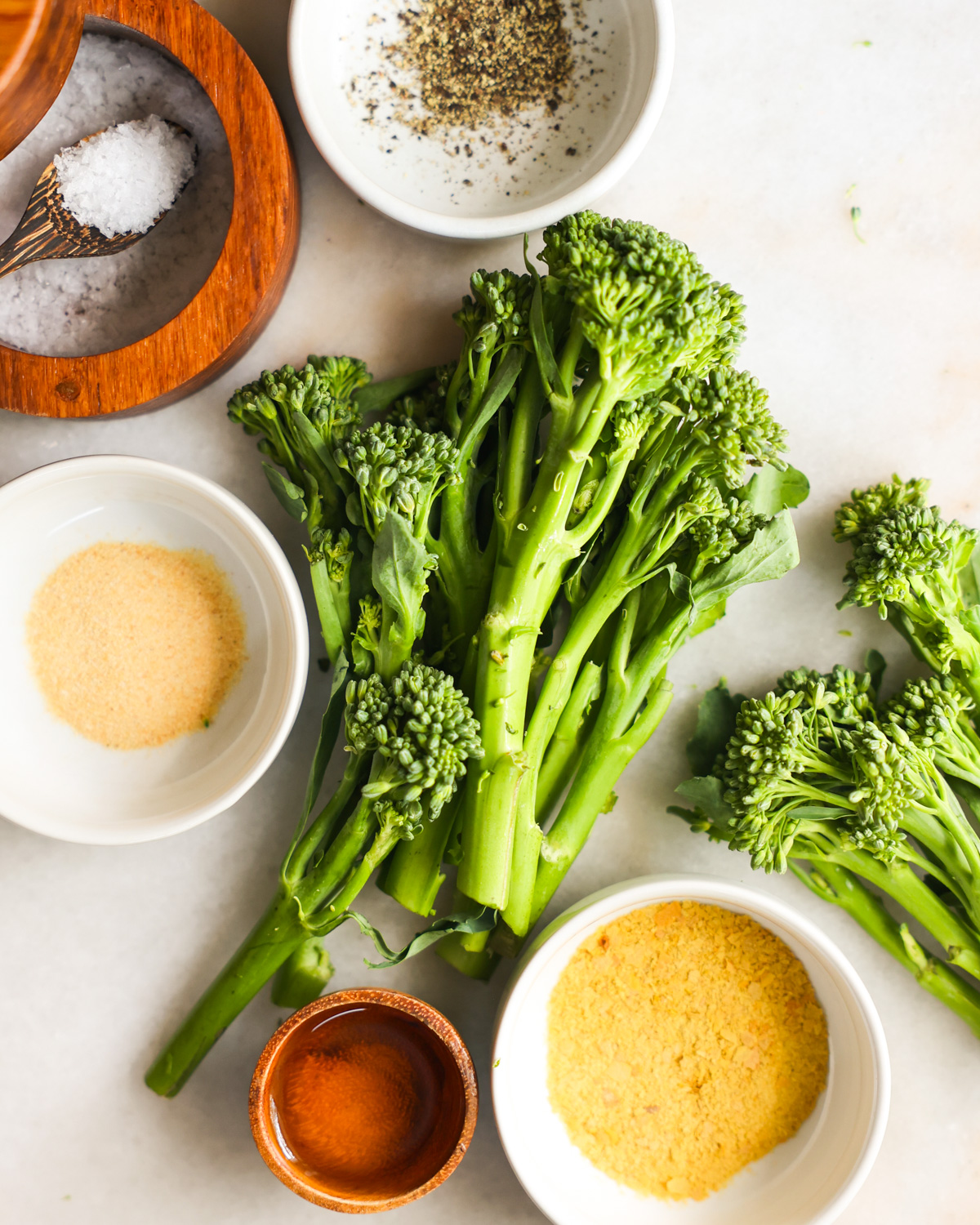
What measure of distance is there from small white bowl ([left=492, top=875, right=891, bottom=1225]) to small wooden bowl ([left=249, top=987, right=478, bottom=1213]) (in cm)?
6

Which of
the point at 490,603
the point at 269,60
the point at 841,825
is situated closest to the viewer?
the point at 490,603

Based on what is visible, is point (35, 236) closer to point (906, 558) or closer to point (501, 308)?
point (501, 308)

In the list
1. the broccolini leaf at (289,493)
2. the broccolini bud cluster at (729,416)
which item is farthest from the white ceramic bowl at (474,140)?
the broccolini leaf at (289,493)

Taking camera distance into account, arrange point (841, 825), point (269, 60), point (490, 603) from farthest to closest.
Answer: point (269, 60)
point (841, 825)
point (490, 603)

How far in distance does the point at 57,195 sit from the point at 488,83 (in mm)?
831

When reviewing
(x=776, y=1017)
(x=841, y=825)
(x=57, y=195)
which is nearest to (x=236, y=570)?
(x=57, y=195)

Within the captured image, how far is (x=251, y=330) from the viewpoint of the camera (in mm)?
1561

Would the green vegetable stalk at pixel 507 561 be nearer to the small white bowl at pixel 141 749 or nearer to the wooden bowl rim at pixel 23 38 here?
the small white bowl at pixel 141 749

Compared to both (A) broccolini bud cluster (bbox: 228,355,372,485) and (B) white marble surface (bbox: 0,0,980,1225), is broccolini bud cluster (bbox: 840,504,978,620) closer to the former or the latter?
(B) white marble surface (bbox: 0,0,980,1225)

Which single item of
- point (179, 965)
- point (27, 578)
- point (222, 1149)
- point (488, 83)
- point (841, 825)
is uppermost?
point (488, 83)

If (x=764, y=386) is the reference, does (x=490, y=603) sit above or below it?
below

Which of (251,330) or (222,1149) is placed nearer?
(251,330)

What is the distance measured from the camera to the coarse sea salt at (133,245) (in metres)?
1.55

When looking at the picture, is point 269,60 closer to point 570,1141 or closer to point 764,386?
point 764,386
